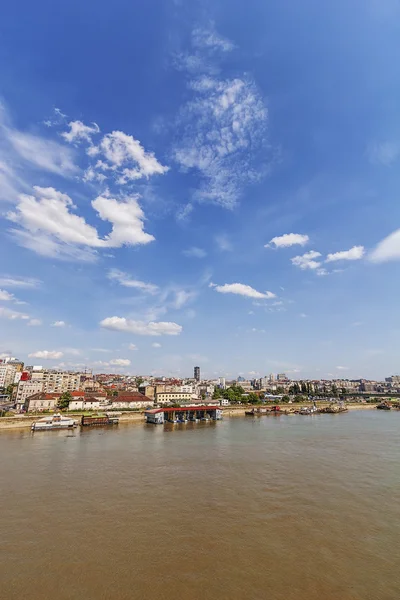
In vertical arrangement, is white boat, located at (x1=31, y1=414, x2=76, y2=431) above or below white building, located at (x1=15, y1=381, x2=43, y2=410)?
below

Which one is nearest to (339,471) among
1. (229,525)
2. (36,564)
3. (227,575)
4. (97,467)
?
(229,525)

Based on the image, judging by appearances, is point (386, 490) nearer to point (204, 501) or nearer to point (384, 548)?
point (384, 548)

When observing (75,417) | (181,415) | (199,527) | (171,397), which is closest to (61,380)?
(171,397)

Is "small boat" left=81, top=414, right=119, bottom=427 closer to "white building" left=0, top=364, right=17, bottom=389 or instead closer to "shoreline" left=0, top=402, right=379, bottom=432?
"shoreline" left=0, top=402, right=379, bottom=432

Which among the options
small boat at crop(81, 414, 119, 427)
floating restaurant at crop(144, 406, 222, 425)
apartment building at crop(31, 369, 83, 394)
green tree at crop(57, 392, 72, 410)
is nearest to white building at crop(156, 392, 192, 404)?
floating restaurant at crop(144, 406, 222, 425)

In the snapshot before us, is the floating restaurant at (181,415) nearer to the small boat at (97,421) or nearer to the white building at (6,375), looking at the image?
the small boat at (97,421)

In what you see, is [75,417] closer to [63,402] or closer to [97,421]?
[97,421]
